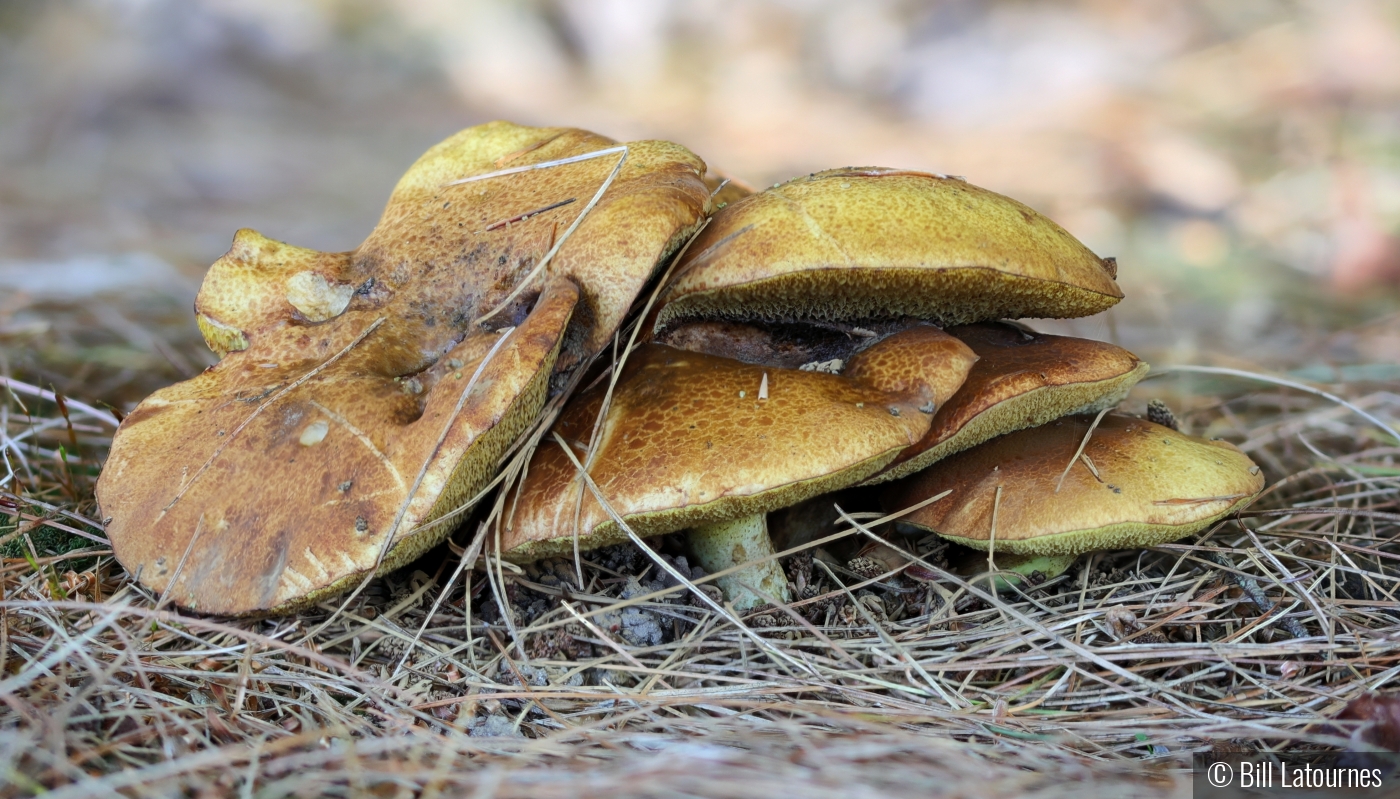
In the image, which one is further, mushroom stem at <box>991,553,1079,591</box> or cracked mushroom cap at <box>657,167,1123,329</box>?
mushroom stem at <box>991,553,1079,591</box>

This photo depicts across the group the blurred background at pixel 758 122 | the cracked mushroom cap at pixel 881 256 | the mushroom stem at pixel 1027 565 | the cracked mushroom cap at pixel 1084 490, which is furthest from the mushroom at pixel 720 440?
the blurred background at pixel 758 122

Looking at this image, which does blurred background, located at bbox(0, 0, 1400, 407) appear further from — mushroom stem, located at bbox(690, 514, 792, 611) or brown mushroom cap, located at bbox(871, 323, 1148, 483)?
mushroom stem, located at bbox(690, 514, 792, 611)

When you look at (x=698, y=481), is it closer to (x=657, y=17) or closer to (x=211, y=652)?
(x=211, y=652)

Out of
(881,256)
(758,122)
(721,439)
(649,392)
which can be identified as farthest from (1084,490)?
(758,122)

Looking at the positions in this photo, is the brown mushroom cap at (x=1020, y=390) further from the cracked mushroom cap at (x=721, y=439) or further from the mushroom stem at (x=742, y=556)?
the mushroom stem at (x=742, y=556)

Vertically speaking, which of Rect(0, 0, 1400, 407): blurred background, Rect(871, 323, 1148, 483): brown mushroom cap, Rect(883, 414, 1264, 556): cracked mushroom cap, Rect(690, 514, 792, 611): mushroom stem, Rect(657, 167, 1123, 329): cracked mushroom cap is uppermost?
Rect(0, 0, 1400, 407): blurred background

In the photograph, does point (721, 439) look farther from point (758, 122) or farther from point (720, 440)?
point (758, 122)

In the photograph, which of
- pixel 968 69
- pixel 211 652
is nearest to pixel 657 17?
pixel 968 69

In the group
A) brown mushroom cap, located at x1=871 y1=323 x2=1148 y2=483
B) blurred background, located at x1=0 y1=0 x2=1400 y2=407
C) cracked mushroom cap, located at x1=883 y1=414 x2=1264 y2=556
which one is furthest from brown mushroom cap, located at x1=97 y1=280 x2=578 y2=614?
blurred background, located at x1=0 y1=0 x2=1400 y2=407
